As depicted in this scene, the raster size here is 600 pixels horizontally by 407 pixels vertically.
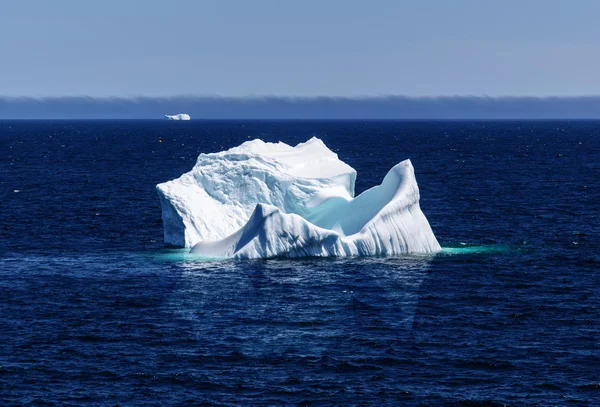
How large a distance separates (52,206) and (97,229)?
51.3 ft

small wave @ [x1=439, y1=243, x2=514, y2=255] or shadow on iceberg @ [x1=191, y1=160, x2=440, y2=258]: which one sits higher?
shadow on iceberg @ [x1=191, y1=160, x2=440, y2=258]

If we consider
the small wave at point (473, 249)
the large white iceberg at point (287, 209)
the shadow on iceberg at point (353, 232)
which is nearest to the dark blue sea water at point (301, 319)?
the small wave at point (473, 249)

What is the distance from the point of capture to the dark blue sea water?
109 feet

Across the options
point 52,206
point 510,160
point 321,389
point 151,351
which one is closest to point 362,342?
point 321,389

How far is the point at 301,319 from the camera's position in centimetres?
4247

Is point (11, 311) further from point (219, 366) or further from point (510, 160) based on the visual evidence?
point (510, 160)

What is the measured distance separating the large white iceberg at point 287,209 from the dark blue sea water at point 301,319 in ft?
4.38

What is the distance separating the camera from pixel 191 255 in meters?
57.0

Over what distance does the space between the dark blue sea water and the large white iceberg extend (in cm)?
133

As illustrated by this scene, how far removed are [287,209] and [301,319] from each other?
1952 centimetres

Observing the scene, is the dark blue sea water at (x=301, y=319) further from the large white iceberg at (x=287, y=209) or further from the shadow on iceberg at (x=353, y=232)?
the large white iceberg at (x=287, y=209)

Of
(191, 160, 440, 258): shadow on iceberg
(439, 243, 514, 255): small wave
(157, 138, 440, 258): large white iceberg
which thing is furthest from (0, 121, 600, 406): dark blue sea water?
(157, 138, 440, 258): large white iceberg

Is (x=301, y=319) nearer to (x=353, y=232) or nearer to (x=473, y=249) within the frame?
(x=353, y=232)

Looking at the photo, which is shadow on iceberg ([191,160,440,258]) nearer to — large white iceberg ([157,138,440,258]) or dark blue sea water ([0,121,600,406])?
large white iceberg ([157,138,440,258])
